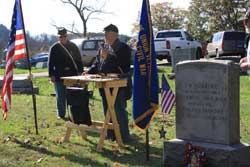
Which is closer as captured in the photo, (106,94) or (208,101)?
(208,101)

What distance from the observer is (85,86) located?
26.8 feet

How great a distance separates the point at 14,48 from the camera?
8.84 metres

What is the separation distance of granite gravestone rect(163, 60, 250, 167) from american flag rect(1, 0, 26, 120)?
327cm

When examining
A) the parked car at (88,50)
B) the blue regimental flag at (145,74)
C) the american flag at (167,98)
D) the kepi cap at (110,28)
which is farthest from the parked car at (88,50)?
the blue regimental flag at (145,74)

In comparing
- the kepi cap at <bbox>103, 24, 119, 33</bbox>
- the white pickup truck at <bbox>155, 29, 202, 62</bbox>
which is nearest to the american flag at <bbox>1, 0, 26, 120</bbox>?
the kepi cap at <bbox>103, 24, 119, 33</bbox>

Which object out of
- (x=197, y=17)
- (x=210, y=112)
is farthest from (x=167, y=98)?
(x=197, y=17)

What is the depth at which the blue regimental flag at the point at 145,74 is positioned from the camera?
22.6 feet

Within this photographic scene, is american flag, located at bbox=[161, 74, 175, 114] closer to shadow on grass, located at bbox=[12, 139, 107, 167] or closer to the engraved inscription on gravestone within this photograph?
the engraved inscription on gravestone

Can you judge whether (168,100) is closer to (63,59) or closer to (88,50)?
(63,59)

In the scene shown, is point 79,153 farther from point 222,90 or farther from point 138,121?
point 222,90

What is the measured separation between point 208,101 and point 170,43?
21622mm

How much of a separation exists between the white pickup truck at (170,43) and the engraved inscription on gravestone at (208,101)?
64.1 ft

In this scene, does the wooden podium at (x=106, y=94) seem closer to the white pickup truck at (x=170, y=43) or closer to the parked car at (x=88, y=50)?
the white pickup truck at (x=170, y=43)

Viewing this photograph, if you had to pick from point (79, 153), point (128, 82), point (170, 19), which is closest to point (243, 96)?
point (128, 82)
